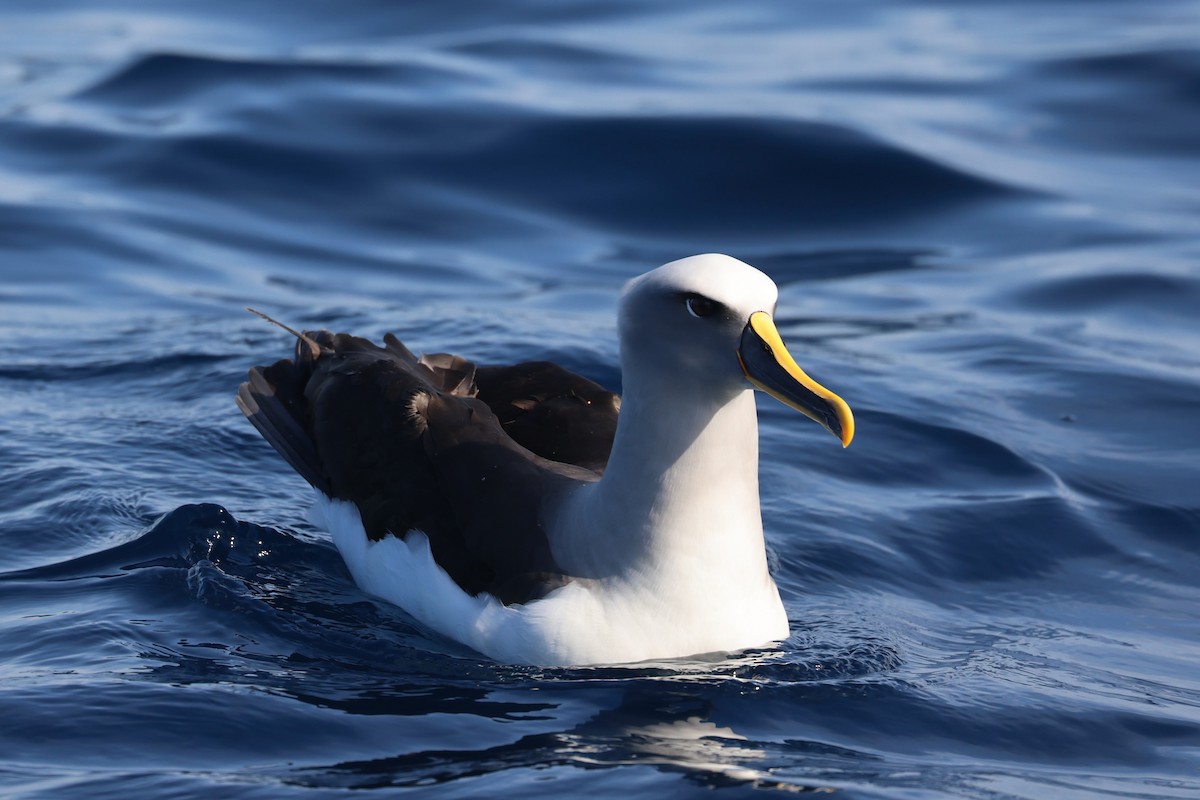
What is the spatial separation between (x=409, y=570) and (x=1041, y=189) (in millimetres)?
10665

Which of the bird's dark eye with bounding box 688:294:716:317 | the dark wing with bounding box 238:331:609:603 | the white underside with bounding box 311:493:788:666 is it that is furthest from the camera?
the dark wing with bounding box 238:331:609:603

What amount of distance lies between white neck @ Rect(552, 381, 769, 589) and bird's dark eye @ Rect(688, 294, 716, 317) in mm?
316

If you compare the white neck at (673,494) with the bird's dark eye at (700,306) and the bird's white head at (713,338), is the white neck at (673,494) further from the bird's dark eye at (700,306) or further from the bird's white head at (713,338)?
the bird's dark eye at (700,306)

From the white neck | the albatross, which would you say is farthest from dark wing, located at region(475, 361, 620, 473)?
the white neck

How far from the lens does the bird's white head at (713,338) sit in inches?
231

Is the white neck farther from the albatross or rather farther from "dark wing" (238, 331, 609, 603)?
"dark wing" (238, 331, 609, 603)

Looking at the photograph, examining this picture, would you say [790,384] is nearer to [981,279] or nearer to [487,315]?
[487,315]

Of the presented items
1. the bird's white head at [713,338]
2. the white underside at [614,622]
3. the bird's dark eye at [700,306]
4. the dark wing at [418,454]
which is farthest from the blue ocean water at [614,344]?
the bird's dark eye at [700,306]

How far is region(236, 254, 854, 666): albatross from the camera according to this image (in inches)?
237

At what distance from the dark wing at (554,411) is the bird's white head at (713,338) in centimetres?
117

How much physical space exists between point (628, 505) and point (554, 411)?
132 cm

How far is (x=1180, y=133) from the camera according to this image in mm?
17500

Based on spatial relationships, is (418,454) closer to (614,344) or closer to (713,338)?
(713,338)

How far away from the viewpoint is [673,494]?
246 inches
